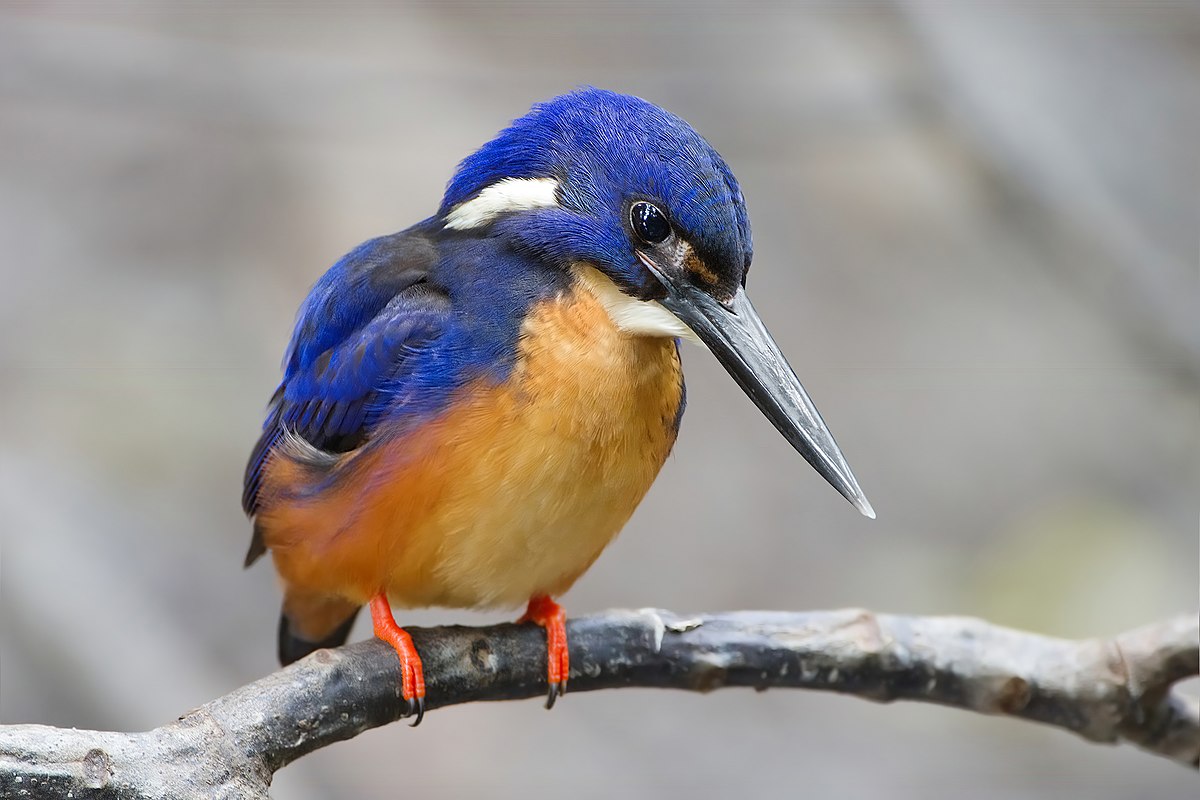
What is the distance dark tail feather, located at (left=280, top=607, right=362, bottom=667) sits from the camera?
2.37 metres

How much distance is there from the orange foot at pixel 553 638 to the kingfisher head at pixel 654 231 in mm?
502

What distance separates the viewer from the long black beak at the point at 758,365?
5.52ft

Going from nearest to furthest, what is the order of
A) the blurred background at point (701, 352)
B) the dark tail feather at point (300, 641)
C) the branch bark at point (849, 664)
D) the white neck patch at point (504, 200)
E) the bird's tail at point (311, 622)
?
the white neck patch at point (504, 200) → the branch bark at point (849, 664) → the bird's tail at point (311, 622) → the dark tail feather at point (300, 641) → the blurred background at point (701, 352)

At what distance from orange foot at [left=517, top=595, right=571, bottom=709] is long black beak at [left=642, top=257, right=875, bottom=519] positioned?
1.63 ft

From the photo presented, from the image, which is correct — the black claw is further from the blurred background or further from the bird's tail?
the blurred background

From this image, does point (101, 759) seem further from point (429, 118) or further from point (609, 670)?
point (429, 118)

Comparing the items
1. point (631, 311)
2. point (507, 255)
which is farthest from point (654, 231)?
point (507, 255)

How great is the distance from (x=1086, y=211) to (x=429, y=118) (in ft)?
7.72

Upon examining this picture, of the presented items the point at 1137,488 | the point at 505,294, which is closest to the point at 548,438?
the point at 505,294

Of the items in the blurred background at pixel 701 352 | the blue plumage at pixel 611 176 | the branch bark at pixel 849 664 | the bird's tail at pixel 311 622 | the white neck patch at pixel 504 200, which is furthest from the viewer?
the blurred background at pixel 701 352

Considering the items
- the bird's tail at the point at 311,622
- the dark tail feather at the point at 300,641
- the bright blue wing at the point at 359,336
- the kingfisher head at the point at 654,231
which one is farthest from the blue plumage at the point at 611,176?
the dark tail feather at the point at 300,641

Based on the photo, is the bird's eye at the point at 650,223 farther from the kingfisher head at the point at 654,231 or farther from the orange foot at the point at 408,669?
the orange foot at the point at 408,669

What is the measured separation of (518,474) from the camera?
5.60 feet

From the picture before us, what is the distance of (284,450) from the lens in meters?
2.00
